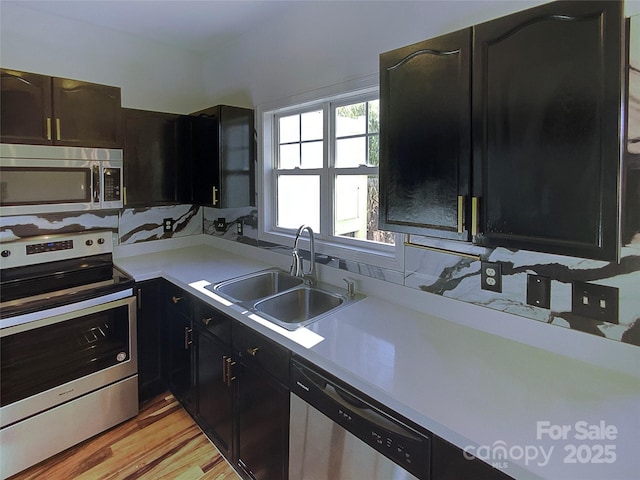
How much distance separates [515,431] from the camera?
88cm

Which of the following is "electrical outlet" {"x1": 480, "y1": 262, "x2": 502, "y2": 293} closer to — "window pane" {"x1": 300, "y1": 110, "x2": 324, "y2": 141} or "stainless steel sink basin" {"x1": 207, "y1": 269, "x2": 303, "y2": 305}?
"stainless steel sink basin" {"x1": 207, "y1": 269, "x2": 303, "y2": 305}

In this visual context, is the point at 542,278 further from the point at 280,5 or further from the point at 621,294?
the point at 280,5

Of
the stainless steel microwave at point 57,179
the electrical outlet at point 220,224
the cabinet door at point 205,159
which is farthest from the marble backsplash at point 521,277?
the stainless steel microwave at point 57,179

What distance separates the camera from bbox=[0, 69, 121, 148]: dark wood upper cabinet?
185 cm

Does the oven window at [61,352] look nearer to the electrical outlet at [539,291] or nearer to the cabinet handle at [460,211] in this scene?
the cabinet handle at [460,211]

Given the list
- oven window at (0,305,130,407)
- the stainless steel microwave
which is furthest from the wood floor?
the stainless steel microwave

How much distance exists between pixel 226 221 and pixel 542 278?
2330mm

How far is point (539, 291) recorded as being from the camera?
4.32 ft

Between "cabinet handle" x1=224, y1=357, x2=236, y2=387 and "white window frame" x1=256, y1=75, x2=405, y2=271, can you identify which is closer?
"cabinet handle" x1=224, y1=357, x2=236, y2=387

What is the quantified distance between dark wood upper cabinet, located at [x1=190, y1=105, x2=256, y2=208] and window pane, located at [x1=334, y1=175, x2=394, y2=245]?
30.8 inches

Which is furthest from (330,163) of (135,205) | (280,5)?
(135,205)

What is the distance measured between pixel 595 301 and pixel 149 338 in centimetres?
238

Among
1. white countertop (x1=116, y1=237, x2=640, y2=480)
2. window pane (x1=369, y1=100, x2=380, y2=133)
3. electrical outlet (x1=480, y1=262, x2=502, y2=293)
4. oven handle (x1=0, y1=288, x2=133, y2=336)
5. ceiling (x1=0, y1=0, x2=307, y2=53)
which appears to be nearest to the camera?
white countertop (x1=116, y1=237, x2=640, y2=480)

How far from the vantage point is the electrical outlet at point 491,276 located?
1419mm
